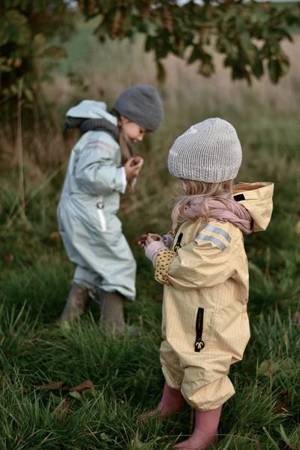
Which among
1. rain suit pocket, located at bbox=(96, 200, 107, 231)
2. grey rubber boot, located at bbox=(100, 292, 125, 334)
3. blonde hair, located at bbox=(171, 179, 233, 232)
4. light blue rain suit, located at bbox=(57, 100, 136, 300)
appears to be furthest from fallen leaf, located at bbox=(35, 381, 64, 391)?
blonde hair, located at bbox=(171, 179, 233, 232)

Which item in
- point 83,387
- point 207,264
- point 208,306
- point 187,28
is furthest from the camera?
point 187,28

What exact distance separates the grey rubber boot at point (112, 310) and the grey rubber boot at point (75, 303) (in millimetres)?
119

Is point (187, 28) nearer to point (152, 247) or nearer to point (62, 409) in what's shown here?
point (152, 247)

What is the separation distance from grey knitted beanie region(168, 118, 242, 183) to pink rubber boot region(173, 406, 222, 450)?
0.92m

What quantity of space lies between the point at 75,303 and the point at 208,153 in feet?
5.12

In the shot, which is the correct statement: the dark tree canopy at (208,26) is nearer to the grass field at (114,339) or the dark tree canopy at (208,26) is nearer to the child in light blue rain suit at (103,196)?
the grass field at (114,339)

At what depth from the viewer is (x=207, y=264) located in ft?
7.96

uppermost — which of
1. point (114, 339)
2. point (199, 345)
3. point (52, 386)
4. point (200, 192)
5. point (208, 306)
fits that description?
point (200, 192)

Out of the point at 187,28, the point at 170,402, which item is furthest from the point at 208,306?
the point at 187,28

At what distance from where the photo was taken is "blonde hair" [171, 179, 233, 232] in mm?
2541

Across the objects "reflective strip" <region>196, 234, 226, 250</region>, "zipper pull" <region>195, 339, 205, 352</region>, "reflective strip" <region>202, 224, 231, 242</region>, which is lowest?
"zipper pull" <region>195, 339, 205, 352</region>

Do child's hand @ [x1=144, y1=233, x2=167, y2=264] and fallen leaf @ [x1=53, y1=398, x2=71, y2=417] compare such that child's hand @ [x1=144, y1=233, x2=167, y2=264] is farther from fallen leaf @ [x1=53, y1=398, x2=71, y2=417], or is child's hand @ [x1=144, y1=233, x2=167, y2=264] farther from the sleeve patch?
fallen leaf @ [x1=53, y1=398, x2=71, y2=417]

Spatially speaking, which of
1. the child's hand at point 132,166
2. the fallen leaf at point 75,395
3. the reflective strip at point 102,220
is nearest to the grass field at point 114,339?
the fallen leaf at point 75,395

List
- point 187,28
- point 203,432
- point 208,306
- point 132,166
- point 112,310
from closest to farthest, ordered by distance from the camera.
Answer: point 208,306
point 203,432
point 132,166
point 112,310
point 187,28
